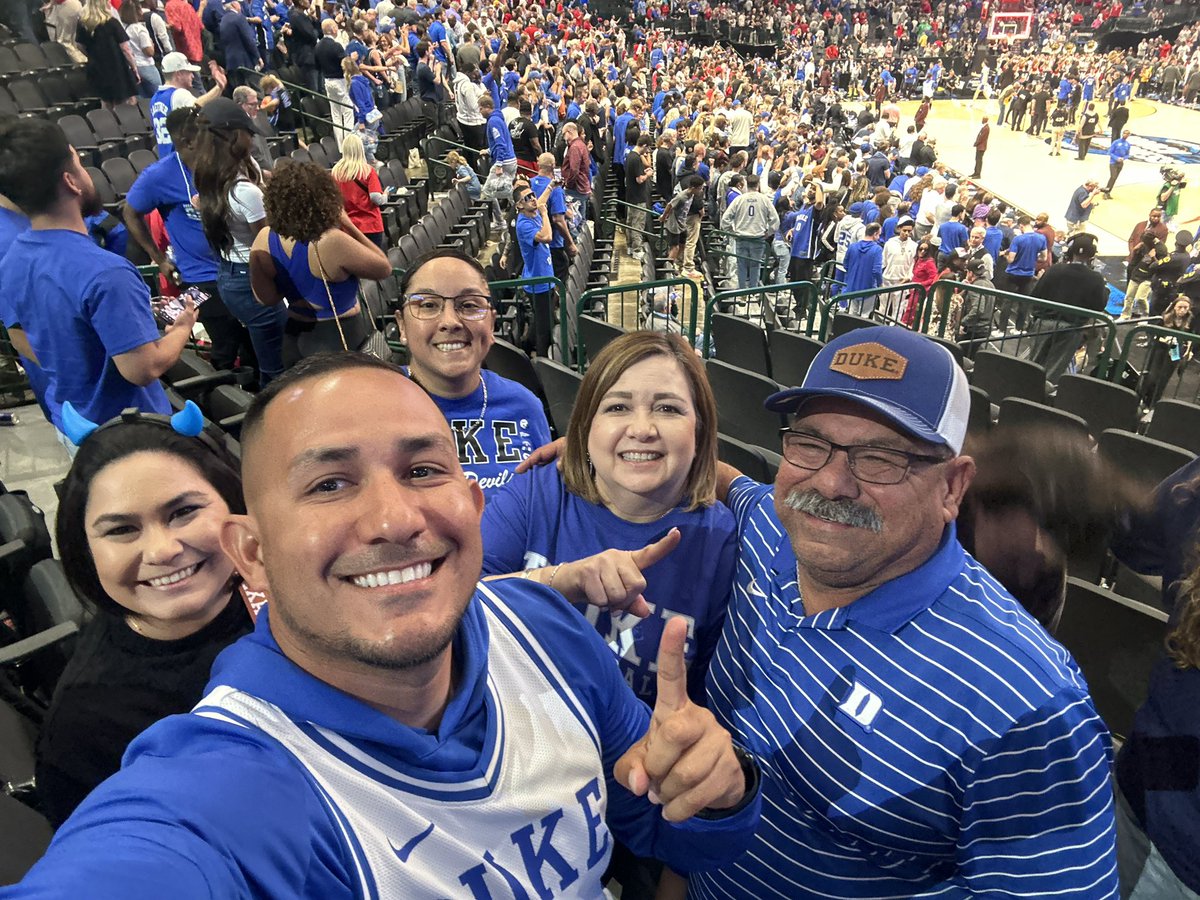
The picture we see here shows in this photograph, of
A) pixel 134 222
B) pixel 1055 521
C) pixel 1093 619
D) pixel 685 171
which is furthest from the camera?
pixel 685 171

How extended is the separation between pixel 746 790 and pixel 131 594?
1241 millimetres

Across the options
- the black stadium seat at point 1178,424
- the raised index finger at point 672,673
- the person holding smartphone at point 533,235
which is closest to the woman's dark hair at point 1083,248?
the black stadium seat at point 1178,424

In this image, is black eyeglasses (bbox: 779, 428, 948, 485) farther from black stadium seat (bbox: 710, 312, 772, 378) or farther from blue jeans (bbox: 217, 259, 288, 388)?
black stadium seat (bbox: 710, 312, 772, 378)

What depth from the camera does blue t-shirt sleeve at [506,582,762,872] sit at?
1.16 meters

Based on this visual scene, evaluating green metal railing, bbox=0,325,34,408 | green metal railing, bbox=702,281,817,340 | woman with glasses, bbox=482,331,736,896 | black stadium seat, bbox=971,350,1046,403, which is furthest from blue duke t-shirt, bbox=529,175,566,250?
woman with glasses, bbox=482,331,736,896

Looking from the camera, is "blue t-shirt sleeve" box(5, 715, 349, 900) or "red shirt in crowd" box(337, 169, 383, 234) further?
"red shirt in crowd" box(337, 169, 383, 234)

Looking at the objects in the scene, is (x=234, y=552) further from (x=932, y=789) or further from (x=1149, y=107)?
(x=1149, y=107)

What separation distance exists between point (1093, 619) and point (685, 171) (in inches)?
422

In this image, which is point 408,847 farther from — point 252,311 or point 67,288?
point 252,311

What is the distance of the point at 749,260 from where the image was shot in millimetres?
9047

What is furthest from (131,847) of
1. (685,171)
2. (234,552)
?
(685,171)

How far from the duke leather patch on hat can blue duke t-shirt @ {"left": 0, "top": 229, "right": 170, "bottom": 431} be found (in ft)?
7.04

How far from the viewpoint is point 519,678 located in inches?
44.7

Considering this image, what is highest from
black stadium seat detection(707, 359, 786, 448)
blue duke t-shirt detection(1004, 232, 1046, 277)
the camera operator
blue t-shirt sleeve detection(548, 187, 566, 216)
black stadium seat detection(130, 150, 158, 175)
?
black stadium seat detection(130, 150, 158, 175)
